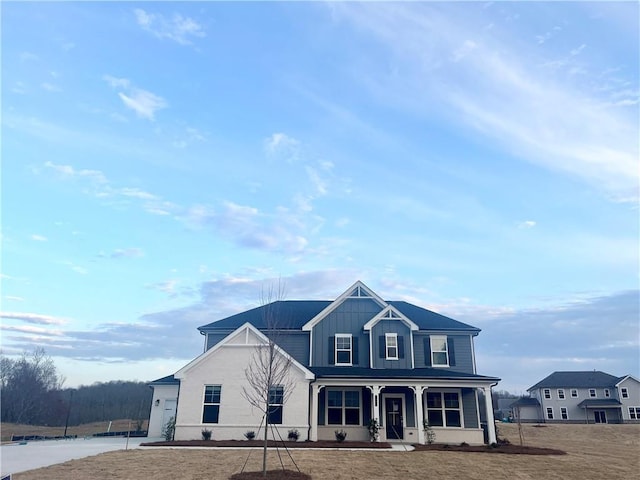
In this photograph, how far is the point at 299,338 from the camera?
2680cm

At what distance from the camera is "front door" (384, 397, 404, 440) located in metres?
24.1

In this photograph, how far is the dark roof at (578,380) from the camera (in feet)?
200

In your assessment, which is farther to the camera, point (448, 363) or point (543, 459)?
point (448, 363)

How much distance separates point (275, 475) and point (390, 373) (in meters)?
12.5

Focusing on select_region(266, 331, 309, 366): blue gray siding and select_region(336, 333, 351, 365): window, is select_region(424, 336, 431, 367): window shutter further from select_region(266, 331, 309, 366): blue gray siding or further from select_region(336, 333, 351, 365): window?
select_region(266, 331, 309, 366): blue gray siding

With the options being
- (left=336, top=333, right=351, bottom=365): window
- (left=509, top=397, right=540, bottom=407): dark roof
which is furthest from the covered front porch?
(left=509, top=397, right=540, bottom=407): dark roof

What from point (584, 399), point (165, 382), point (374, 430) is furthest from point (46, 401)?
point (584, 399)

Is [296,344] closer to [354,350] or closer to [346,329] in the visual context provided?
[346,329]

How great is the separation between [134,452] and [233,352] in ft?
22.4

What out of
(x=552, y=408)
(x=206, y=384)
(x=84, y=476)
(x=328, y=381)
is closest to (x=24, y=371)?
(x=206, y=384)

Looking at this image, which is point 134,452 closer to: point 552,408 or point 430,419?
point 430,419

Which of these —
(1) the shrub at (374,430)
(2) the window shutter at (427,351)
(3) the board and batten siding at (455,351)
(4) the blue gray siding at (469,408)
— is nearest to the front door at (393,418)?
(1) the shrub at (374,430)

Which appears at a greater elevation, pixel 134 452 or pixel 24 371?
pixel 24 371

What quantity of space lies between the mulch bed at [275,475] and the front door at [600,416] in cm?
6177
